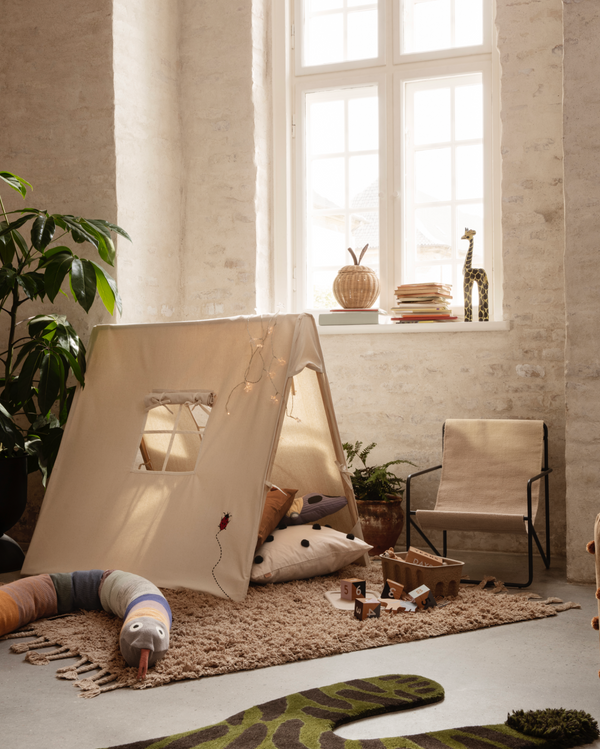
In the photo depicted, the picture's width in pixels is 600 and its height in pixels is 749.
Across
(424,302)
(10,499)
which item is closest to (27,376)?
(10,499)

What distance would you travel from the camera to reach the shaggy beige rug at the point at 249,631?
247 cm

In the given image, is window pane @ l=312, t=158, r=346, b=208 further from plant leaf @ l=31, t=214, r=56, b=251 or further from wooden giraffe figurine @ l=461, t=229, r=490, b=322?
plant leaf @ l=31, t=214, r=56, b=251

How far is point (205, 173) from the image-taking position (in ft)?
16.5

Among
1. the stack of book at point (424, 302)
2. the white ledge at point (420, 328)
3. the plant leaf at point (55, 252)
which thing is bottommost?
the white ledge at point (420, 328)

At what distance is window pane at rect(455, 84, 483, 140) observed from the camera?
15.5 feet

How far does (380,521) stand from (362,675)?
68.5 inches

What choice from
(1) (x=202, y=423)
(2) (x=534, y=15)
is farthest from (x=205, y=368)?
(2) (x=534, y=15)

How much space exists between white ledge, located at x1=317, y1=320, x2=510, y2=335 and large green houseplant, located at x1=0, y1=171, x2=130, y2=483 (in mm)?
1409

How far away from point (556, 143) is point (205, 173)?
223 cm

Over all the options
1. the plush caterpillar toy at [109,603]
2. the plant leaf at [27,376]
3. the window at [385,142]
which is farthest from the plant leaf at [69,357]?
the window at [385,142]

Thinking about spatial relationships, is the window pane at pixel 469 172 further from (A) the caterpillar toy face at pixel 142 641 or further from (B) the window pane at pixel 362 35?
(A) the caterpillar toy face at pixel 142 641

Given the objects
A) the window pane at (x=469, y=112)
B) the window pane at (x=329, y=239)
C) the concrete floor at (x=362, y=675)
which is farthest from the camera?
the window pane at (x=329, y=239)

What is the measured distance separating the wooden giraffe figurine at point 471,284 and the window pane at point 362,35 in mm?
1488

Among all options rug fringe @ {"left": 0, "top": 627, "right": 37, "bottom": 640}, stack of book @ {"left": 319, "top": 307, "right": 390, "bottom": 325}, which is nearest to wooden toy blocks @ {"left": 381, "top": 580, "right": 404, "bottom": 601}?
rug fringe @ {"left": 0, "top": 627, "right": 37, "bottom": 640}
